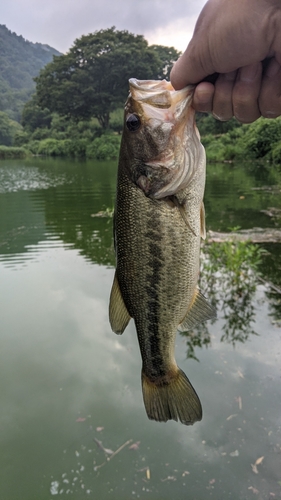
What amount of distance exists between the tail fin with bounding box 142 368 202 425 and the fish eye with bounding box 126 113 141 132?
127cm

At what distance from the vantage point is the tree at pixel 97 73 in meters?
51.9

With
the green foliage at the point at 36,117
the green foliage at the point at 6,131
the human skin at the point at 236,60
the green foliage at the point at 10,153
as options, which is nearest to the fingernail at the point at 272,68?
the human skin at the point at 236,60

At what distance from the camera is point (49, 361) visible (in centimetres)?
493

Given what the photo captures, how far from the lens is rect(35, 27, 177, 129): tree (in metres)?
51.9

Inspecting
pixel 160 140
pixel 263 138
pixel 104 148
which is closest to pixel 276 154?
pixel 263 138

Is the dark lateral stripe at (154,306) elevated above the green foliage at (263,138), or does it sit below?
below

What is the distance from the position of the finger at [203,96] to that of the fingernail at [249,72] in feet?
0.49

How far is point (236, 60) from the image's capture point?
64.6 inches

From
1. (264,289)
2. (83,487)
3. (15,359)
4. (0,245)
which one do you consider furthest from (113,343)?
(0,245)

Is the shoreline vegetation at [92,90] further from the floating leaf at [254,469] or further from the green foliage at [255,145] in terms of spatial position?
the floating leaf at [254,469]

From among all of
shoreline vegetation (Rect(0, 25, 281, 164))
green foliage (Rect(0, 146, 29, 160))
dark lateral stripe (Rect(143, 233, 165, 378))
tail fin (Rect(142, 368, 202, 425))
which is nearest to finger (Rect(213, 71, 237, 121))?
dark lateral stripe (Rect(143, 233, 165, 378))

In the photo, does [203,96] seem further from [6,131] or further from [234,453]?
[6,131]

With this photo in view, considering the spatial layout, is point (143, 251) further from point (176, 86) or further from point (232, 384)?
point (232, 384)

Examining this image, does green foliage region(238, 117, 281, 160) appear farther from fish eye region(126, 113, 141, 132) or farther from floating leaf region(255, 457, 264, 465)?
fish eye region(126, 113, 141, 132)
